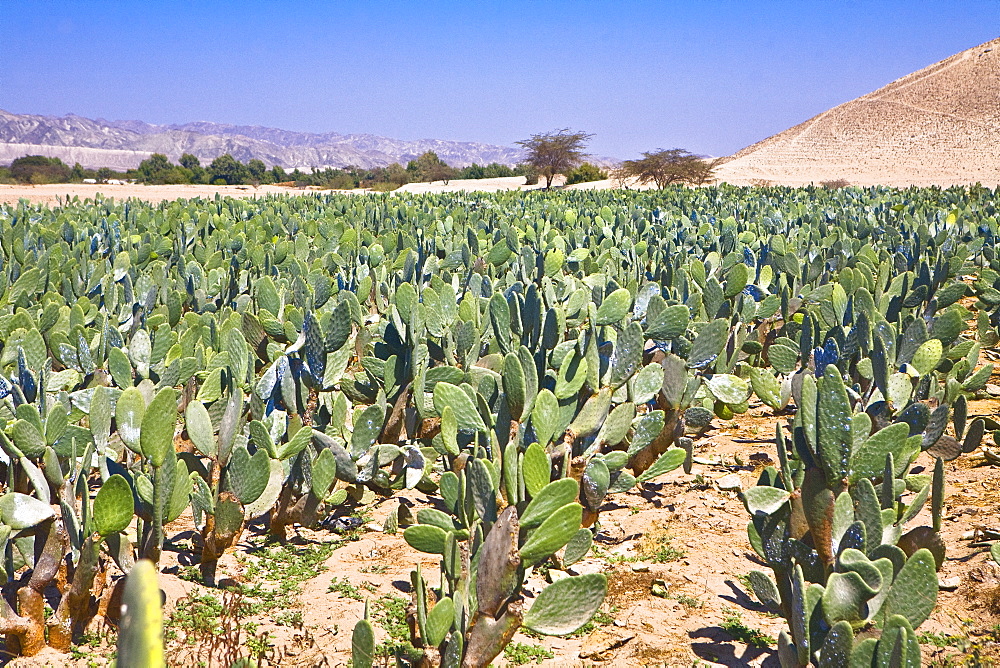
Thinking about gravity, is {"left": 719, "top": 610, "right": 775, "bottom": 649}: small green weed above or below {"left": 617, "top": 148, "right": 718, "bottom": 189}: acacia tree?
below

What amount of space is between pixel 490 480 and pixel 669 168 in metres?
36.7

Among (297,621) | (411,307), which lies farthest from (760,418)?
(297,621)

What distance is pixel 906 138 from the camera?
5288 centimetres

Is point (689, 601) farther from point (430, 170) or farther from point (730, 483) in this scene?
point (430, 170)

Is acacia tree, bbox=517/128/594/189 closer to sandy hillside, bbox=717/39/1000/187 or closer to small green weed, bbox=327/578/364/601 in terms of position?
sandy hillside, bbox=717/39/1000/187

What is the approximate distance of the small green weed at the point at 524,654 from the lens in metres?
2.40

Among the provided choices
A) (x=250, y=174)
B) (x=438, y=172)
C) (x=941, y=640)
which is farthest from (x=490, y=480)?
(x=250, y=174)

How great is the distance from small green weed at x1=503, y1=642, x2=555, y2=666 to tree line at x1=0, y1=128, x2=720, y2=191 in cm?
3178

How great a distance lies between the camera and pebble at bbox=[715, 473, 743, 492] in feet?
12.5

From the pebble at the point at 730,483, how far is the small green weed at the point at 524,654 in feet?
5.32

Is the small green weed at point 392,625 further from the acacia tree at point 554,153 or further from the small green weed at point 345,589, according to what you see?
the acacia tree at point 554,153

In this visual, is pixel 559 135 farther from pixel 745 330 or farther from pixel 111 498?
pixel 111 498

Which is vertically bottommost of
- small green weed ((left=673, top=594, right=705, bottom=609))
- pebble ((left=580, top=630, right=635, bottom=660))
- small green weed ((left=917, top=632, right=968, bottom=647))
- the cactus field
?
pebble ((left=580, top=630, right=635, bottom=660))

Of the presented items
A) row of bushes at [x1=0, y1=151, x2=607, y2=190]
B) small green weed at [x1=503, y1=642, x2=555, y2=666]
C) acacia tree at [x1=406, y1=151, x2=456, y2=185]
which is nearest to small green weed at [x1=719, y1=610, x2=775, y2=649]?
small green weed at [x1=503, y1=642, x2=555, y2=666]
